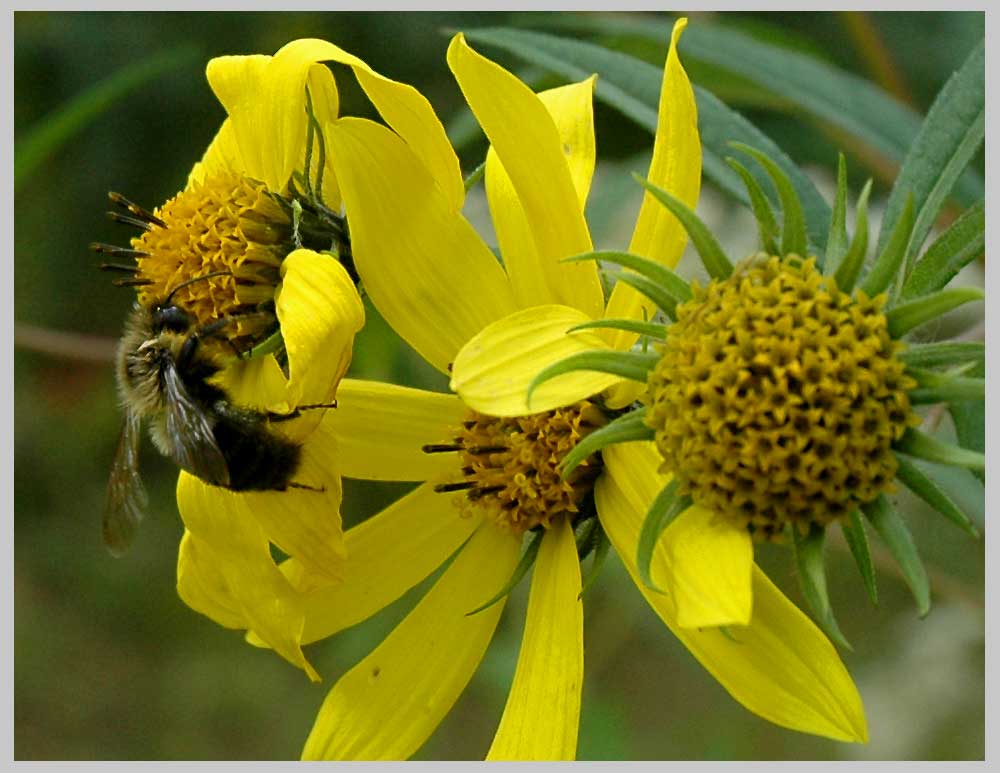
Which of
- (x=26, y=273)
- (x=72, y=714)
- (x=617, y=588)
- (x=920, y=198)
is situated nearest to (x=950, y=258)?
(x=920, y=198)

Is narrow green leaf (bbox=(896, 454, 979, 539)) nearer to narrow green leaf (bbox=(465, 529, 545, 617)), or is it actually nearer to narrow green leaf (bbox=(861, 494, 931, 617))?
narrow green leaf (bbox=(861, 494, 931, 617))

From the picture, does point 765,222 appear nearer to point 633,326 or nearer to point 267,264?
point 633,326

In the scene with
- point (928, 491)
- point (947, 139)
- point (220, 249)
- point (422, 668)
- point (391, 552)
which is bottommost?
point (422, 668)

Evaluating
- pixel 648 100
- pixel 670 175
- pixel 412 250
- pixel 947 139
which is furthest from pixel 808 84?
pixel 412 250

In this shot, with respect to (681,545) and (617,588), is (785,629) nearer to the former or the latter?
(681,545)

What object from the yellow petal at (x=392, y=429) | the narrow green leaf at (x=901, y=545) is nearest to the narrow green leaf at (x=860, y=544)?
the narrow green leaf at (x=901, y=545)

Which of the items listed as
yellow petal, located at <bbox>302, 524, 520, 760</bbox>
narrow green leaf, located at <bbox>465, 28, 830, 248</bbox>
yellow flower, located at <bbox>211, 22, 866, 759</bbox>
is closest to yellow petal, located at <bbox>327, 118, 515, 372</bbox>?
yellow flower, located at <bbox>211, 22, 866, 759</bbox>
